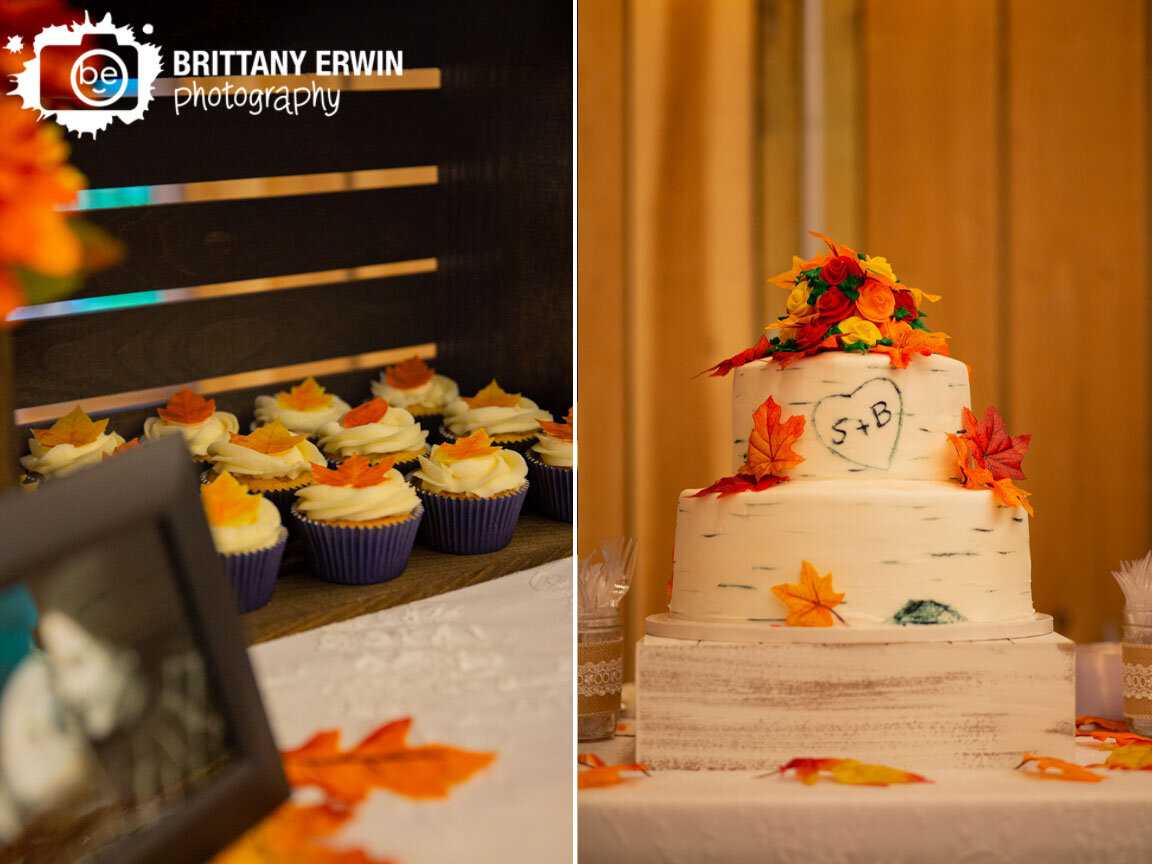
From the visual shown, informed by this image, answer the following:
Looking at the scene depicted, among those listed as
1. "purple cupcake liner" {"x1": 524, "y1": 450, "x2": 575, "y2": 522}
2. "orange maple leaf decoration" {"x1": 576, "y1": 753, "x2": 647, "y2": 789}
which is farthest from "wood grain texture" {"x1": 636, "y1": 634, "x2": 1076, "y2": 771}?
"purple cupcake liner" {"x1": 524, "y1": 450, "x2": 575, "y2": 522}

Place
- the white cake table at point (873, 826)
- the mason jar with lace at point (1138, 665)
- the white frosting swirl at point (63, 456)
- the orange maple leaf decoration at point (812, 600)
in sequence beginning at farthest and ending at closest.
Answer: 1. the mason jar with lace at point (1138, 665)
2. the orange maple leaf decoration at point (812, 600)
3. the white cake table at point (873, 826)
4. the white frosting swirl at point (63, 456)

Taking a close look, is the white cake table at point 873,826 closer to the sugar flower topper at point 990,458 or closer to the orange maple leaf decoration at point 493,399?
the sugar flower topper at point 990,458

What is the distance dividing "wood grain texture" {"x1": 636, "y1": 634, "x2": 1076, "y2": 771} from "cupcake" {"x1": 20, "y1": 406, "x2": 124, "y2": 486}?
0.63m

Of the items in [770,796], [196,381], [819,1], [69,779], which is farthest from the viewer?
[819,1]

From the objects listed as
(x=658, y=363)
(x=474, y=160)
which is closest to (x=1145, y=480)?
(x=658, y=363)

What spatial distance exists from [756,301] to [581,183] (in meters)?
0.38

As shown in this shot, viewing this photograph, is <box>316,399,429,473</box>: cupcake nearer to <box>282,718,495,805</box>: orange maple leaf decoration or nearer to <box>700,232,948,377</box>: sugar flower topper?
<box>282,718,495,805</box>: orange maple leaf decoration

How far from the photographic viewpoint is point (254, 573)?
0.68 m

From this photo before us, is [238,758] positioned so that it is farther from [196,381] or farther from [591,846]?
[591,846]

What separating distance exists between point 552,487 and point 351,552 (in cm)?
18

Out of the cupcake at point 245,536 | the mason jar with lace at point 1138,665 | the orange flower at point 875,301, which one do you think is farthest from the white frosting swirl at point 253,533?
the mason jar with lace at point 1138,665

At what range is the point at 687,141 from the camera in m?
1.67

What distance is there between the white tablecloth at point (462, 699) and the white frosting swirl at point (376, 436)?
0.11 metres

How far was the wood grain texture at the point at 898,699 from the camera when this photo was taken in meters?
1.00
